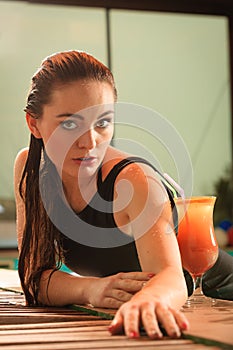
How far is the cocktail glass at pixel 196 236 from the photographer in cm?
173

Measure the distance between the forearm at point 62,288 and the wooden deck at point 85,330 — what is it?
3 cm

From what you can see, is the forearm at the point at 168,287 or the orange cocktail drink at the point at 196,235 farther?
the orange cocktail drink at the point at 196,235

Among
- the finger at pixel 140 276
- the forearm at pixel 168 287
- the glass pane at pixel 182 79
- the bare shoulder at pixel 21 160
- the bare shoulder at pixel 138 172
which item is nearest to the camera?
the forearm at pixel 168 287

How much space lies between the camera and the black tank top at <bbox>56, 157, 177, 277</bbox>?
1.82 m

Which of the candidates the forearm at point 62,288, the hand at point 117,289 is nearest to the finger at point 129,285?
the hand at point 117,289

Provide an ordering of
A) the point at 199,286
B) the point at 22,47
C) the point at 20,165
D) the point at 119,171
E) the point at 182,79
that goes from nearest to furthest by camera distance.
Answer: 1. the point at 119,171
2. the point at 199,286
3. the point at 20,165
4. the point at 22,47
5. the point at 182,79

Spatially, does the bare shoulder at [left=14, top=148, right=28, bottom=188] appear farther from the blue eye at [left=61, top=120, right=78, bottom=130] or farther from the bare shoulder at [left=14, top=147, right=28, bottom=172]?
the blue eye at [left=61, top=120, right=78, bottom=130]

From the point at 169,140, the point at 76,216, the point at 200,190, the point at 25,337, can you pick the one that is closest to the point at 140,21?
the point at 169,140

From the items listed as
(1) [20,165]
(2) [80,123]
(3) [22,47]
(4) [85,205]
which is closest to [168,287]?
(2) [80,123]

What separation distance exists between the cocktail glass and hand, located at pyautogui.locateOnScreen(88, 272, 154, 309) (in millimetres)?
221

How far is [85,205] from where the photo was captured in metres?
1.93

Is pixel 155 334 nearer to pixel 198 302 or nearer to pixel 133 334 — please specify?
pixel 133 334

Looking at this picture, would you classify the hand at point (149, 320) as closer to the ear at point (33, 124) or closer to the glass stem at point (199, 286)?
the glass stem at point (199, 286)

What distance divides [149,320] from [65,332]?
5.9 inches
